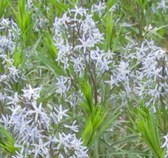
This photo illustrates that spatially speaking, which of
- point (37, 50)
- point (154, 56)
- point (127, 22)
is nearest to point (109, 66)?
point (154, 56)

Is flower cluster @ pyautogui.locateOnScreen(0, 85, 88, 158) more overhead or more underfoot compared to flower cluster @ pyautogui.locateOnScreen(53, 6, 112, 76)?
more underfoot

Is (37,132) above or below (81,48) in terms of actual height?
below

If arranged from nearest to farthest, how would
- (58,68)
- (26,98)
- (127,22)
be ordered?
(26,98), (58,68), (127,22)

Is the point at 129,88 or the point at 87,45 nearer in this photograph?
the point at 87,45

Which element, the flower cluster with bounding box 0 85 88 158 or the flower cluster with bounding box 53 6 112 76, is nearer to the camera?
the flower cluster with bounding box 0 85 88 158

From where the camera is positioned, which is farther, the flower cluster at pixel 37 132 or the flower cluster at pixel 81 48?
the flower cluster at pixel 81 48

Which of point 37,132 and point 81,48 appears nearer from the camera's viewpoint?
point 37,132

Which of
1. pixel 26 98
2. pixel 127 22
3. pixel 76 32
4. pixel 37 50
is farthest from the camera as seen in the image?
pixel 127 22

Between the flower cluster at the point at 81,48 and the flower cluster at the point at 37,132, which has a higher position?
the flower cluster at the point at 81,48

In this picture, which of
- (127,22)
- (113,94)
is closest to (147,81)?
(113,94)

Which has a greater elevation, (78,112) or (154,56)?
(154,56)

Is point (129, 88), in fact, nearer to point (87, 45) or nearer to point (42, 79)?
point (87, 45)
